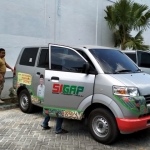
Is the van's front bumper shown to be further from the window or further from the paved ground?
the window

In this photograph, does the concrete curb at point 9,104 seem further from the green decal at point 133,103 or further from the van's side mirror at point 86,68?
the green decal at point 133,103

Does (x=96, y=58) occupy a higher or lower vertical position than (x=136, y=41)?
lower

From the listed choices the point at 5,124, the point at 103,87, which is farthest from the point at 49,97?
the point at 5,124

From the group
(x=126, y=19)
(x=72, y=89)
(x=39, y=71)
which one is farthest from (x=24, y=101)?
(x=126, y=19)

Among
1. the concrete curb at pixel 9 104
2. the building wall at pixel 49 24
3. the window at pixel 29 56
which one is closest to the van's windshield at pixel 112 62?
the window at pixel 29 56

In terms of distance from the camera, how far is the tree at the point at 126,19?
12203 millimetres

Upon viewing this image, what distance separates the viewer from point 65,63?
5.05 metres

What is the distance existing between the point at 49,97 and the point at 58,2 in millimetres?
6820

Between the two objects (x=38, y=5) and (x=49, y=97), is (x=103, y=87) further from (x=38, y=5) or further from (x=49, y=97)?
(x=38, y=5)

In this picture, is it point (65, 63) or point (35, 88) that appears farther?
point (35, 88)

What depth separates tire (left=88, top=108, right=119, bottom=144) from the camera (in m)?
4.32

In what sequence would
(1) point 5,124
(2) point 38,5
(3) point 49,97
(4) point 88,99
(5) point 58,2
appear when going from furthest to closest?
(5) point 58,2
(2) point 38,5
(1) point 5,124
(3) point 49,97
(4) point 88,99

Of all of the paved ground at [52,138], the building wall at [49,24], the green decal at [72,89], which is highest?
the building wall at [49,24]

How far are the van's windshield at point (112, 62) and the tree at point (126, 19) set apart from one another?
293 inches
